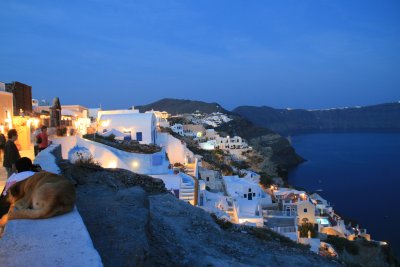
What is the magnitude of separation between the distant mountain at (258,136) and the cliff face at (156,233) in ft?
149

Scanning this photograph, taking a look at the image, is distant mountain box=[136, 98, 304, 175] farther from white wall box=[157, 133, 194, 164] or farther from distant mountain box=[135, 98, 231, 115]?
white wall box=[157, 133, 194, 164]

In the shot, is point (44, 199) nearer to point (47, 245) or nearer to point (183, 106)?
point (47, 245)

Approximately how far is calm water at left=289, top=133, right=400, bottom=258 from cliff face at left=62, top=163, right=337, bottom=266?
22.3 metres

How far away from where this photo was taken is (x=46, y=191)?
3.35 metres

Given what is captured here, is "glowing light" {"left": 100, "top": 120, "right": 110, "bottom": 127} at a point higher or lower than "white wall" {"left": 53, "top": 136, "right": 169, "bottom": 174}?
higher

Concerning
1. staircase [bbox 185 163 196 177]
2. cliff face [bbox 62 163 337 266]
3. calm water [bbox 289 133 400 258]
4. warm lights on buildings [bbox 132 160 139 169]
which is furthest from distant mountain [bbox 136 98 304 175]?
cliff face [bbox 62 163 337 266]

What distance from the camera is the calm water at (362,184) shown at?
34422 millimetres

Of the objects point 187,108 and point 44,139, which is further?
point 187,108

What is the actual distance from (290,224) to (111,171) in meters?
12.9

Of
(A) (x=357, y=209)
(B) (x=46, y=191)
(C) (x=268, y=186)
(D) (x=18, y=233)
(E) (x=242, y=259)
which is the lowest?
(A) (x=357, y=209)

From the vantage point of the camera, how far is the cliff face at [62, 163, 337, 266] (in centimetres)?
397

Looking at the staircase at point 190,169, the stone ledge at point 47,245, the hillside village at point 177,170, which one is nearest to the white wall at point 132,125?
the hillside village at point 177,170

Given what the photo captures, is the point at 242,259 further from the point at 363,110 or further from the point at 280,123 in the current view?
the point at 363,110

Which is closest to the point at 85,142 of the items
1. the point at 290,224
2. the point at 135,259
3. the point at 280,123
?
the point at 290,224
